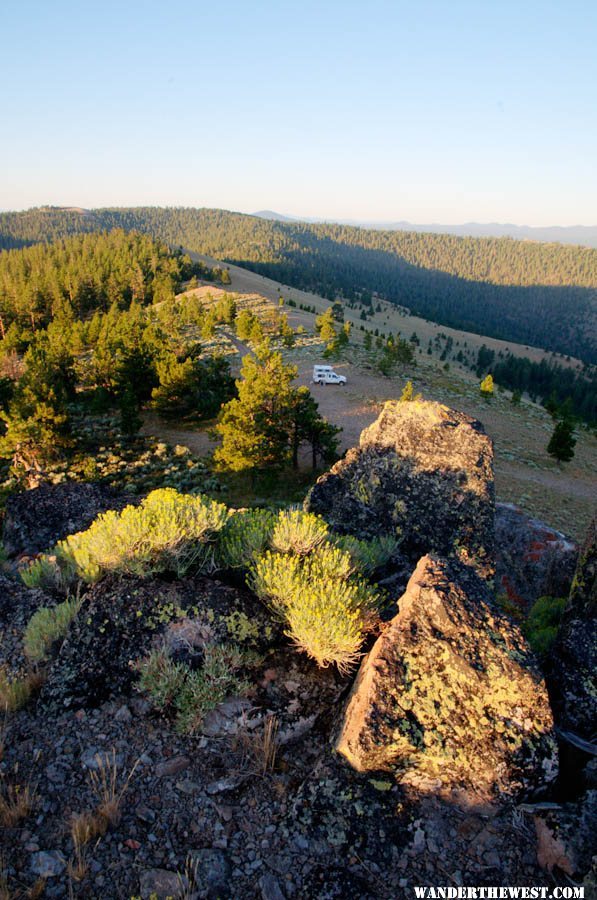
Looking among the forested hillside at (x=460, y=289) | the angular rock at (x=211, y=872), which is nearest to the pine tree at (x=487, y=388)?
the angular rock at (x=211, y=872)

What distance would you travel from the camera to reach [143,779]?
10.5ft

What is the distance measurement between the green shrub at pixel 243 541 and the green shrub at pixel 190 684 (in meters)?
1.08

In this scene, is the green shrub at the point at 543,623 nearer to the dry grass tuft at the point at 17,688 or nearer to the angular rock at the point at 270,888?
the angular rock at the point at 270,888

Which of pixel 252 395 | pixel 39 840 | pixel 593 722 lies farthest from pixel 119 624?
pixel 252 395

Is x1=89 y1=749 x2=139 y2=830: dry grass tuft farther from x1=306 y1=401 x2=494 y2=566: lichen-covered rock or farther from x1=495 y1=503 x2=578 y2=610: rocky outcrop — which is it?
x1=495 y1=503 x2=578 y2=610: rocky outcrop

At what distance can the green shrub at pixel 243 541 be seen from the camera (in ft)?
15.9

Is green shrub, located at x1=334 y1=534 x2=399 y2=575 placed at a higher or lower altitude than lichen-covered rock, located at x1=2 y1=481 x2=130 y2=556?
higher

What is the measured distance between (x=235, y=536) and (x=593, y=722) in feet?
11.4

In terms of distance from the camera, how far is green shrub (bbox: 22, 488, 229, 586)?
4570 millimetres

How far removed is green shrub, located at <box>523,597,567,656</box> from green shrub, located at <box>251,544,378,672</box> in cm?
188

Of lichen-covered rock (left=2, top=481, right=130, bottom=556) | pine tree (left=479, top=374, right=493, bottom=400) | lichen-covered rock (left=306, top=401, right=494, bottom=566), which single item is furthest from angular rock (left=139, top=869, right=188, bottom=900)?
pine tree (left=479, top=374, right=493, bottom=400)

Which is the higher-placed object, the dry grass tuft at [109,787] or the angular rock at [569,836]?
the angular rock at [569,836]

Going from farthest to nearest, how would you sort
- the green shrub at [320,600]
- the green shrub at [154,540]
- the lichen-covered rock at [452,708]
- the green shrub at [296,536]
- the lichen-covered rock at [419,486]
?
the lichen-covered rock at [419,486] → the green shrub at [296,536] → the green shrub at [154,540] → the green shrub at [320,600] → the lichen-covered rock at [452,708]

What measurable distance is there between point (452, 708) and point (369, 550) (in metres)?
2.23
